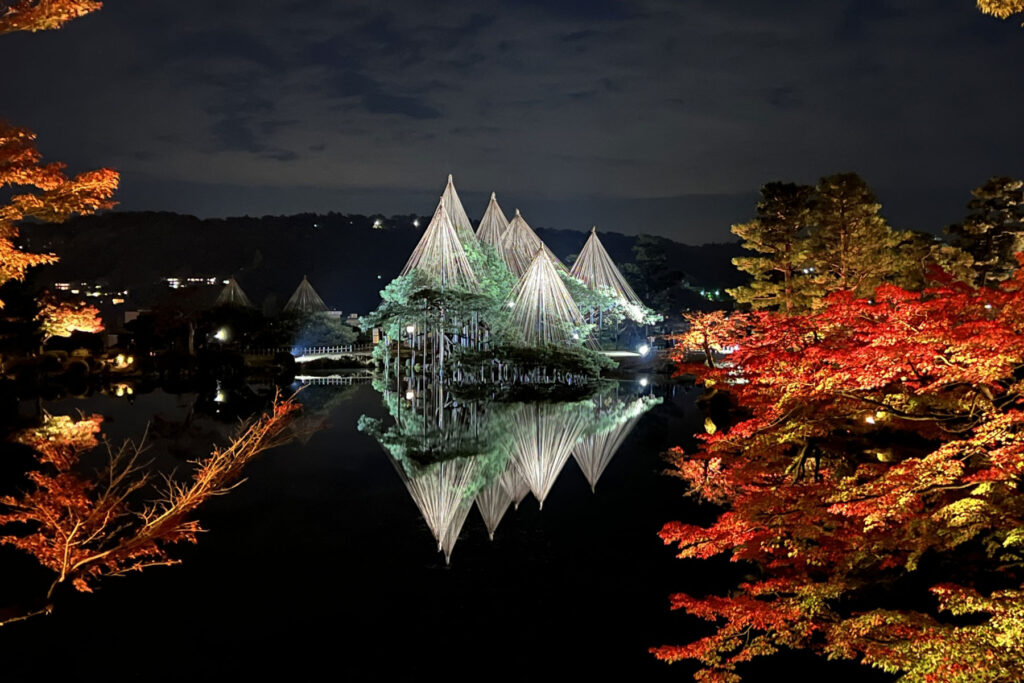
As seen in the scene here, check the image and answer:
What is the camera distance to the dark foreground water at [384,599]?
5.80 m

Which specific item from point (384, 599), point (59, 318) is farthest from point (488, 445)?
point (59, 318)

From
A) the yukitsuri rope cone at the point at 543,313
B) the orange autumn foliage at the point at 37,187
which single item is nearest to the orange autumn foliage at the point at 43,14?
the orange autumn foliage at the point at 37,187

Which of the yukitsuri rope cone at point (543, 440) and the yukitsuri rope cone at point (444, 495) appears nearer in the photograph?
the yukitsuri rope cone at point (444, 495)

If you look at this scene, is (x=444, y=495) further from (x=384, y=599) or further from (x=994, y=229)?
(x=994, y=229)

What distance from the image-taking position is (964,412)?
7.88 metres

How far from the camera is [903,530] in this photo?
6824mm

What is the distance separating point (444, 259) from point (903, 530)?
2130 cm

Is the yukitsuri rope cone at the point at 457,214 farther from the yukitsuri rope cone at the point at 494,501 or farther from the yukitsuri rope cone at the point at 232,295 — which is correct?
the yukitsuri rope cone at the point at 494,501

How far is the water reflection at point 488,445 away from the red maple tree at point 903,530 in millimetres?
3050

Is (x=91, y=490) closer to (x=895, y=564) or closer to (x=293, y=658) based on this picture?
(x=293, y=658)

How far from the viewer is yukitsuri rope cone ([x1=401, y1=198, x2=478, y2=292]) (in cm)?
2664

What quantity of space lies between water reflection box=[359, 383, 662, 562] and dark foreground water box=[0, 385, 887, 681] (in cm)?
36

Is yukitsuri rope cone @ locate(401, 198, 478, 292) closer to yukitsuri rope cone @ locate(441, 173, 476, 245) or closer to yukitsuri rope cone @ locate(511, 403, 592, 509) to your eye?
yukitsuri rope cone @ locate(441, 173, 476, 245)

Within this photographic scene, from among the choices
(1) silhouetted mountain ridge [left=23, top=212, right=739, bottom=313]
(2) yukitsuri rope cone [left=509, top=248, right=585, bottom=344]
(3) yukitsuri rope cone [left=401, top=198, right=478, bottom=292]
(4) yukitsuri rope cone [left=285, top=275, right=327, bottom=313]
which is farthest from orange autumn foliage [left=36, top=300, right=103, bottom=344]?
(1) silhouetted mountain ridge [left=23, top=212, right=739, bottom=313]
